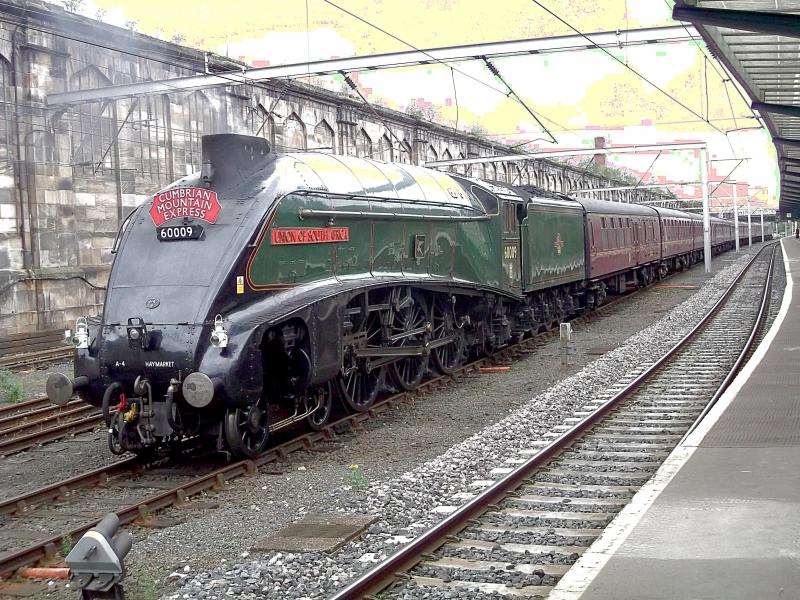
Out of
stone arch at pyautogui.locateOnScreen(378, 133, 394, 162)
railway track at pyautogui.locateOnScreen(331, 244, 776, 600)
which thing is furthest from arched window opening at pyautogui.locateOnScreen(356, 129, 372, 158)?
railway track at pyautogui.locateOnScreen(331, 244, 776, 600)

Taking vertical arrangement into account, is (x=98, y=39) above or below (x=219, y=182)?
above

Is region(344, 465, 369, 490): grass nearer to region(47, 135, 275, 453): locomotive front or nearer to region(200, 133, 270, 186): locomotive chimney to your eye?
region(47, 135, 275, 453): locomotive front

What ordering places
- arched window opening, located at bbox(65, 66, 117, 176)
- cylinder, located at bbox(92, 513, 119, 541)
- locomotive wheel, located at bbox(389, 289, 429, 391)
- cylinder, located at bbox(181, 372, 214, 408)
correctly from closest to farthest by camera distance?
1. cylinder, located at bbox(92, 513, 119, 541)
2. cylinder, located at bbox(181, 372, 214, 408)
3. locomotive wheel, located at bbox(389, 289, 429, 391)
4. arched window opening, located at bbox(65, 66, 117, 176)

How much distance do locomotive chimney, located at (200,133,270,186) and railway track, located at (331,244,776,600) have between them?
13.5 ft

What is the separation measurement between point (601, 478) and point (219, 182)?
482 centimetres

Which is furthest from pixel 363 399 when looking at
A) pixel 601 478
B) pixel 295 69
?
pixel 295 69

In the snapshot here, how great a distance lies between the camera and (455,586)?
17.4ft

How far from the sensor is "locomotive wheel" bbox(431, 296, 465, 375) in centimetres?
1337

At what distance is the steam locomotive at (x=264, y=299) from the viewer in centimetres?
834

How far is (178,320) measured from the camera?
27.5 feet

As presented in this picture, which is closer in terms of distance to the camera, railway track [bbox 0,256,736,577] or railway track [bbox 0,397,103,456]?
railway track [bbox 0,256,736,577]

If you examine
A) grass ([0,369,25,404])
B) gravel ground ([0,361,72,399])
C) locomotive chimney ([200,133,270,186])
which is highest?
locomotive chimney ([200,133,270,186])

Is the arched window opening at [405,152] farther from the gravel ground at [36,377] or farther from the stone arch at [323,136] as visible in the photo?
the gravel ground at [36,377]

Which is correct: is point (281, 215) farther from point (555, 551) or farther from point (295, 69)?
point (295, 69)
